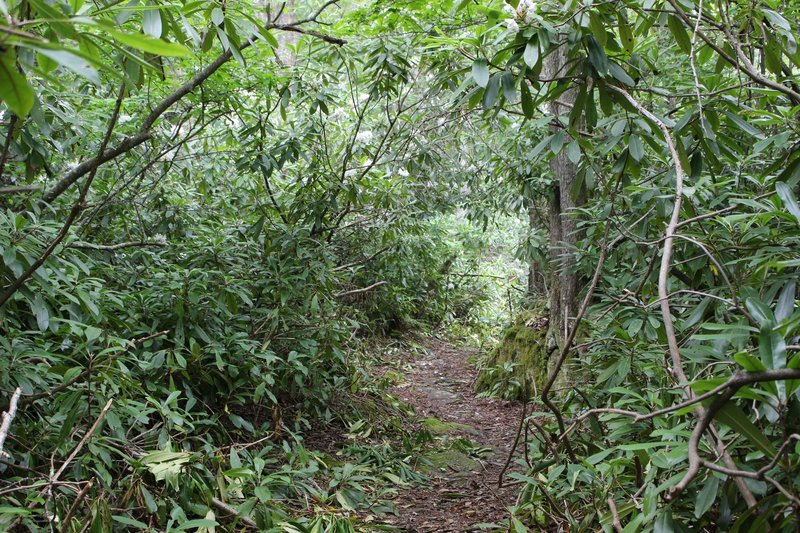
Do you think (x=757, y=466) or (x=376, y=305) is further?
(x=376, y=305)

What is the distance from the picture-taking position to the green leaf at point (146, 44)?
0.77 meters

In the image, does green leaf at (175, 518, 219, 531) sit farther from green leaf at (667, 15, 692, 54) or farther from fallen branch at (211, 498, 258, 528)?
green leaf at (667, 15, 692, 54)

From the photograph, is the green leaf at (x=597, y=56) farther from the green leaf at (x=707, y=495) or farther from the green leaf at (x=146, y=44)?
the green leaf at (x=146, y=44)

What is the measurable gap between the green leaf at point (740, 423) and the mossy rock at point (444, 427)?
3.42 m

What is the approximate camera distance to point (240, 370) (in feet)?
11.4

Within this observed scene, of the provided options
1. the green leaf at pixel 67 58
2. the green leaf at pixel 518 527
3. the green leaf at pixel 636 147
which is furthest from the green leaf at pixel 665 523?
the green leaf at pixel 67 58

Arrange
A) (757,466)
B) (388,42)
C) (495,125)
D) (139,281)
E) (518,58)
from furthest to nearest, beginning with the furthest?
(495,125) → (388,42) → (139,281) → (518,58) → (757,466)

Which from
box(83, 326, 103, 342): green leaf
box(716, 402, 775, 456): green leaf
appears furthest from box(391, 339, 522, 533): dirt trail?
box(716, 402, 775, 456): green leaf

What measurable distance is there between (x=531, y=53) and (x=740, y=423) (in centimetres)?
134

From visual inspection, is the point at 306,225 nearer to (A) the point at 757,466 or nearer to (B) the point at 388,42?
(B) the point at 388,42

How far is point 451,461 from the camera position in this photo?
391 cm

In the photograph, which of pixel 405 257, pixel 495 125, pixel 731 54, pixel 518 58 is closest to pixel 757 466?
pixel 518 58

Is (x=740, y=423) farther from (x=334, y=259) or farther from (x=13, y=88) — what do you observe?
(x=334, y=259)

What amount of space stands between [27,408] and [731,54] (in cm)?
320
